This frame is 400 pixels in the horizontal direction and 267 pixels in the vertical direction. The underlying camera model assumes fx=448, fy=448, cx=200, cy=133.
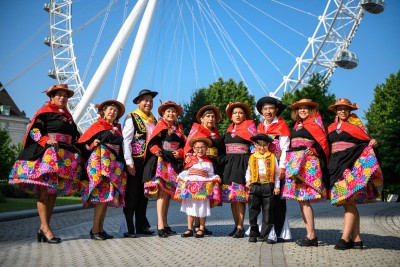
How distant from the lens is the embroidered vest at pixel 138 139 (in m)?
8.55

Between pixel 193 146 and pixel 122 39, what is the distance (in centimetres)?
1156

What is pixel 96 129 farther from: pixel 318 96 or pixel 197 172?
pixel 318 96

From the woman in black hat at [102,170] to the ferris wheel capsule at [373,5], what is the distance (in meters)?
32.9

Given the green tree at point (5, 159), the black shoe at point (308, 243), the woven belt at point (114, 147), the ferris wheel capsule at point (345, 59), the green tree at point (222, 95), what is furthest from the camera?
the green tree at point (222, 95)

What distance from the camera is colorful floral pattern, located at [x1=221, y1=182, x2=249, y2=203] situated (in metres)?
8.18

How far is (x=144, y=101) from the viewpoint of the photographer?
8773 millimetres

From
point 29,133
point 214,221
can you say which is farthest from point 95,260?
point 214,221

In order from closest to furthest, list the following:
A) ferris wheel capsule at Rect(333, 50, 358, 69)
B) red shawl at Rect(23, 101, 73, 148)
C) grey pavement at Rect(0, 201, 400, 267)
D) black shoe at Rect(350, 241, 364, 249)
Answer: grey pavement at Rect(0, 201, 400, 267) < black shoe at Rect(350, 241, 364, 249) < red shawl at Rect(23, 101, 73, 148) < ferris wheel capsule at Rect(333, 50, 358, 69)

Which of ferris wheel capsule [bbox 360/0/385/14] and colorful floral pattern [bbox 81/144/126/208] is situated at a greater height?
ferris wheel capsule [bbox 360/0/385/14]

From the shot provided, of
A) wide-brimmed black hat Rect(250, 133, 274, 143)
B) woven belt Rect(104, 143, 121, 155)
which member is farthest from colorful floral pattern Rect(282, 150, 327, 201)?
woven belt Rect(104, 143, 121, 155)

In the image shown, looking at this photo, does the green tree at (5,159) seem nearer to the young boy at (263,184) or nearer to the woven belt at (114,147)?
the woven belt at (114,147)

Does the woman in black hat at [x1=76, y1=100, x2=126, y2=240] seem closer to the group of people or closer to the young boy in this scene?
the group of people

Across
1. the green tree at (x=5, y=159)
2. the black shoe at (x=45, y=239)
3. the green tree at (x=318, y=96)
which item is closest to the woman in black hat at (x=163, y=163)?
the black shoe at (x=45, y=239)

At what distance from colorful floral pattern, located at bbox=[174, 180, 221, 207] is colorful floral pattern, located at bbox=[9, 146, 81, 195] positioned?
1857mm
